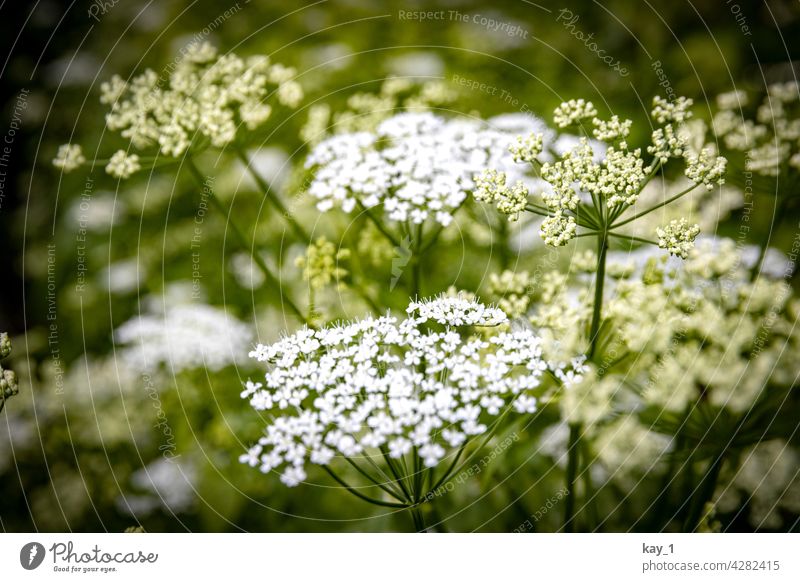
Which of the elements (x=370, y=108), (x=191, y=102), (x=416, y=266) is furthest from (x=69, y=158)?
(x=416, y=266)

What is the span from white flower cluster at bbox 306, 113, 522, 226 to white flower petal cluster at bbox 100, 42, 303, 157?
0.16 m

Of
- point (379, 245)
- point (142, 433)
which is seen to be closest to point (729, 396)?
point (379, 245)

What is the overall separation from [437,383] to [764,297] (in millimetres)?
653

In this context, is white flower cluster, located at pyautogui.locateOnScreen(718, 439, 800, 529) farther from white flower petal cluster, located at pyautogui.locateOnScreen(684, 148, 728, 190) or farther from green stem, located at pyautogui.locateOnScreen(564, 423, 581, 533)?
white flower petal cluster, located at pyautogui.locateOnScreen(684, 148, 728, 190)

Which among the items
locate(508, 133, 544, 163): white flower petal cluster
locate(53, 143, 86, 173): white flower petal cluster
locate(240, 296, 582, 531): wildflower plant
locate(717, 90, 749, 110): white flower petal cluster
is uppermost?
locate(717, 90, 749, 110): white flower petal cluster

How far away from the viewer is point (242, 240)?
981 mm

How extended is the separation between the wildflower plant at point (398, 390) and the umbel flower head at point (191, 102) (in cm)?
44

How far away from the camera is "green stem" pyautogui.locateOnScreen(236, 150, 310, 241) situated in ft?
3.16

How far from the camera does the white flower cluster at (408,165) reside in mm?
834

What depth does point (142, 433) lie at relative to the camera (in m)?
0.96

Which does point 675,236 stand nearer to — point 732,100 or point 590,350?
point 590,350

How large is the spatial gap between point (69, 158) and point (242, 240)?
0.39 m
